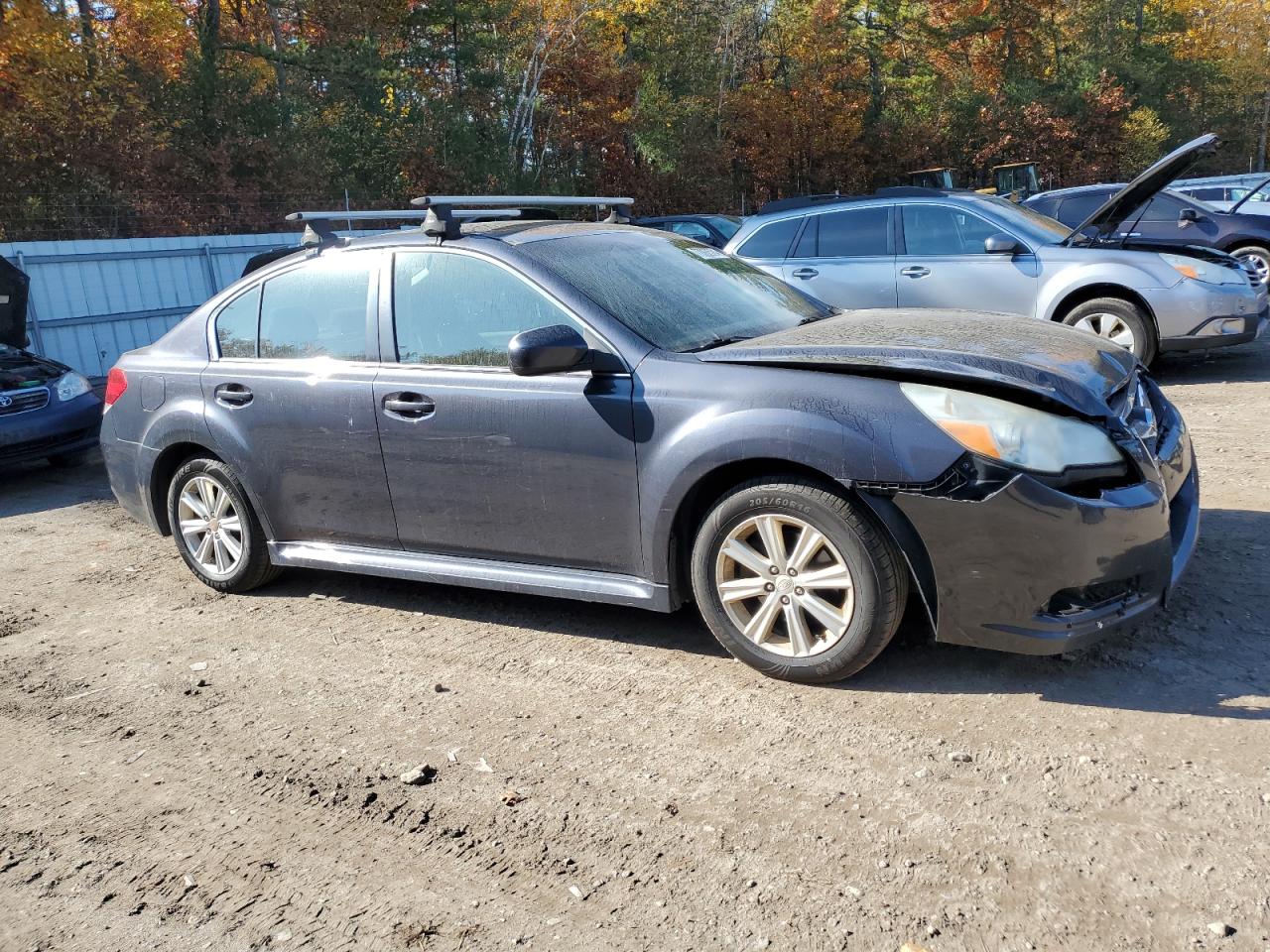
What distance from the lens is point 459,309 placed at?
15.1 feet

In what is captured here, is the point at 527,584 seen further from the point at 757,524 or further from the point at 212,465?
the point at 212,465

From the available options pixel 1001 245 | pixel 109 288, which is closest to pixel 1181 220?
pixel 1001 245

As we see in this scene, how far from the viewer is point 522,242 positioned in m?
4.63

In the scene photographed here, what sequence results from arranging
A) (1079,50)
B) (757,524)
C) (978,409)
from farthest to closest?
1. (1079,50)
2. (757,524)
3. (978,409)

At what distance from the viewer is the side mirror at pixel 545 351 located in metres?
4.00

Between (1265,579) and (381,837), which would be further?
(1265,579)

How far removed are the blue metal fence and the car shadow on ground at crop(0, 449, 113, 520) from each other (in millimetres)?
3784

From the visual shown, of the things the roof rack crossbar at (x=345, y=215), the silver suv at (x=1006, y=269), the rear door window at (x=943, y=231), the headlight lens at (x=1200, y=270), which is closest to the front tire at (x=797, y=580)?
the roof rack crossbar at (x=345, y=215)

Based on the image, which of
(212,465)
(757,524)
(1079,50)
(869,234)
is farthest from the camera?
(1079,50)

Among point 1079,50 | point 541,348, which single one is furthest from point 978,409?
point 1079,50

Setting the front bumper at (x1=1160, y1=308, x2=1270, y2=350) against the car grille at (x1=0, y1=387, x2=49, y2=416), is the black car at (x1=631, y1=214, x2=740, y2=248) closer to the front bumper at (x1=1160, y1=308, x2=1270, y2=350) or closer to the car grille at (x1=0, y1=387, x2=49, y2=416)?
the front bumper at (x1=1160, y1=308, x2=1270, y2=350)

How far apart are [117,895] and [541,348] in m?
2.16

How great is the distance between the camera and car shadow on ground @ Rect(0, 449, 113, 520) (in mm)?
8109

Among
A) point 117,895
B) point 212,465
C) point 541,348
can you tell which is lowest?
point 117,895
